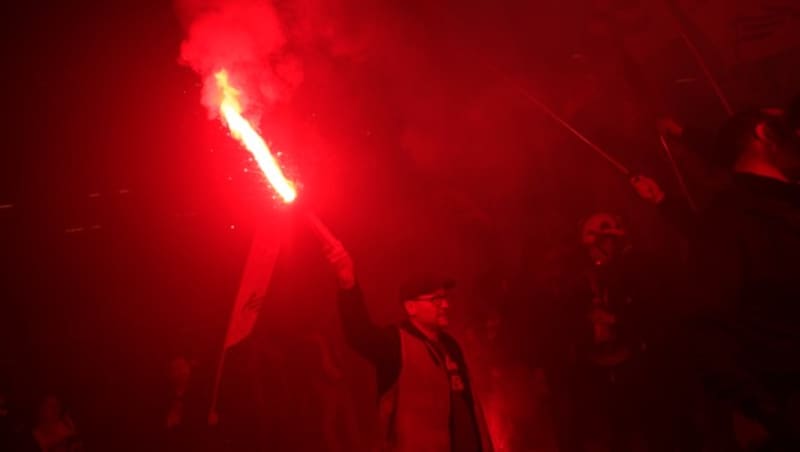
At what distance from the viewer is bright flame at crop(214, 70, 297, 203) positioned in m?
4.20

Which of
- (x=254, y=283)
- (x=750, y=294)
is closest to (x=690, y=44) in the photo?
(x=750, y=294)

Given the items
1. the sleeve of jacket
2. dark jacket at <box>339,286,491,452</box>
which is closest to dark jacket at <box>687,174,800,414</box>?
dark jacket at <box>339,286,491,452</box>

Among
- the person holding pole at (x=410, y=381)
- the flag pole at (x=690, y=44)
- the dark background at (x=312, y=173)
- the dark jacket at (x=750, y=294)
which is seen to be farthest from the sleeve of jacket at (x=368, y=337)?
the flag pole at (x=690, y=44)

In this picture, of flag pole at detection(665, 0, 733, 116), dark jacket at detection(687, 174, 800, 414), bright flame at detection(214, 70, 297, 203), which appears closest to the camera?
dark jacket at detection(687, 174, 800, 414)

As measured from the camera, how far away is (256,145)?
431 cm

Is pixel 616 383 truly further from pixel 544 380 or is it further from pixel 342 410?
pixel 342 410

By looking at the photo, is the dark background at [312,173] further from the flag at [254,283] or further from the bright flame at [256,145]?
the bright flame at [256,145]

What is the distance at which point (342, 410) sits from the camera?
6551mm

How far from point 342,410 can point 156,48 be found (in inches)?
213

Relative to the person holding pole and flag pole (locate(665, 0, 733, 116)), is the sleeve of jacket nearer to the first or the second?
the person holding pole

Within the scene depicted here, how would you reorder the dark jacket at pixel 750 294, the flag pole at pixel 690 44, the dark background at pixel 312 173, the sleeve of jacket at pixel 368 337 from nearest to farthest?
the dark jacket at pixel 750 294 → the sleeve of jacket at pixel 368 337 → the flag pole at pixel 690 44 → the dark background at pixel 312 173

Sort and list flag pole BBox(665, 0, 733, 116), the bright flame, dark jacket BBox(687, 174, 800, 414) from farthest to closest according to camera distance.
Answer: flag pole BBox(665, 0, 733, 116), the bright flame, dark jacket BBox(687, 174, 800, 414)

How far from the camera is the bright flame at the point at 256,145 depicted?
4199 mm

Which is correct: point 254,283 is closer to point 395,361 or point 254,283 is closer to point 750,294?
point 395,361
